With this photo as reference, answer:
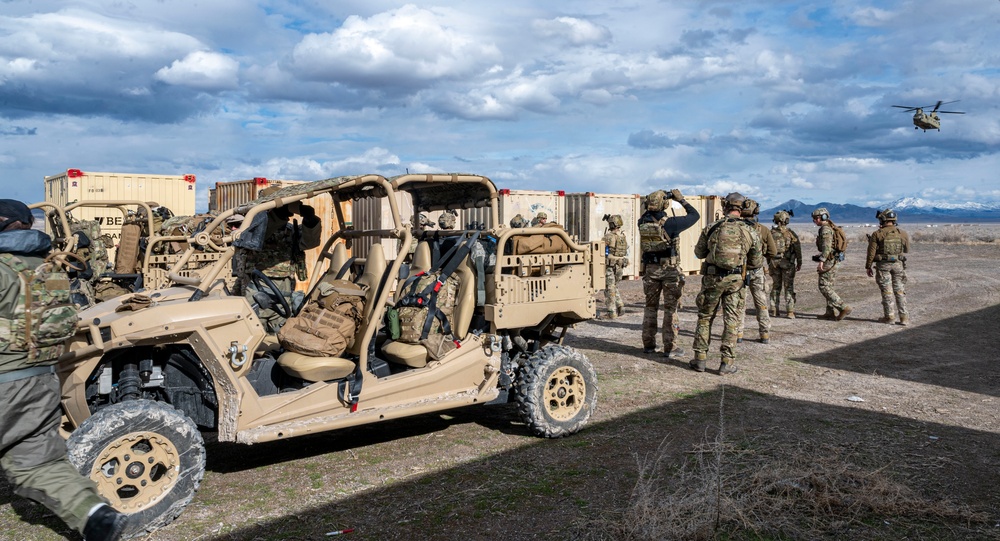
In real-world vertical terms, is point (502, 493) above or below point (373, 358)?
below

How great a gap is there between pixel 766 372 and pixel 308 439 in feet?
18.0

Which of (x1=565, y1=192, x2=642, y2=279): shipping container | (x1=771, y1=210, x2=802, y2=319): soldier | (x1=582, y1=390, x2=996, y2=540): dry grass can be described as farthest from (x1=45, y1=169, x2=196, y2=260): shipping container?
(x1=582, y1=390, x2=996, y2=540): dry grass

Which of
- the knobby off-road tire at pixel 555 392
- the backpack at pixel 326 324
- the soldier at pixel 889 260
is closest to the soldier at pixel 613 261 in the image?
the soldier at pixel 889 260

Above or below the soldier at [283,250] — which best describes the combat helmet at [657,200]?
above

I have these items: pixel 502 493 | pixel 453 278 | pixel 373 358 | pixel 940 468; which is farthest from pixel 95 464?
pixel 940 468

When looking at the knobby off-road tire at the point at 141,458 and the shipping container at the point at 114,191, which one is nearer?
the knobby off-road tire at the point at 141,458

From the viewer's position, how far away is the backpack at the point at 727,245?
8617mm

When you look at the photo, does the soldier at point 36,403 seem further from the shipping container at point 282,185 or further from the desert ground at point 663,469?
the shipping container at point 282,185

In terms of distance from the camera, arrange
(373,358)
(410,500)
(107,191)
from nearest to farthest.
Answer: (410,500)
(373,358)
(107,191)

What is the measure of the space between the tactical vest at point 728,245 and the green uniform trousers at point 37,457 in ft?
22.3

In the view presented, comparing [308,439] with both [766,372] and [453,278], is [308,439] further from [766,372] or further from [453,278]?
[766,372]

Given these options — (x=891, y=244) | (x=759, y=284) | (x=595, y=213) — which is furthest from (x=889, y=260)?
(x=595, y=213)

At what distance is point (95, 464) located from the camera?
4.18m

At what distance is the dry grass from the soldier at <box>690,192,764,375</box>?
359cm
